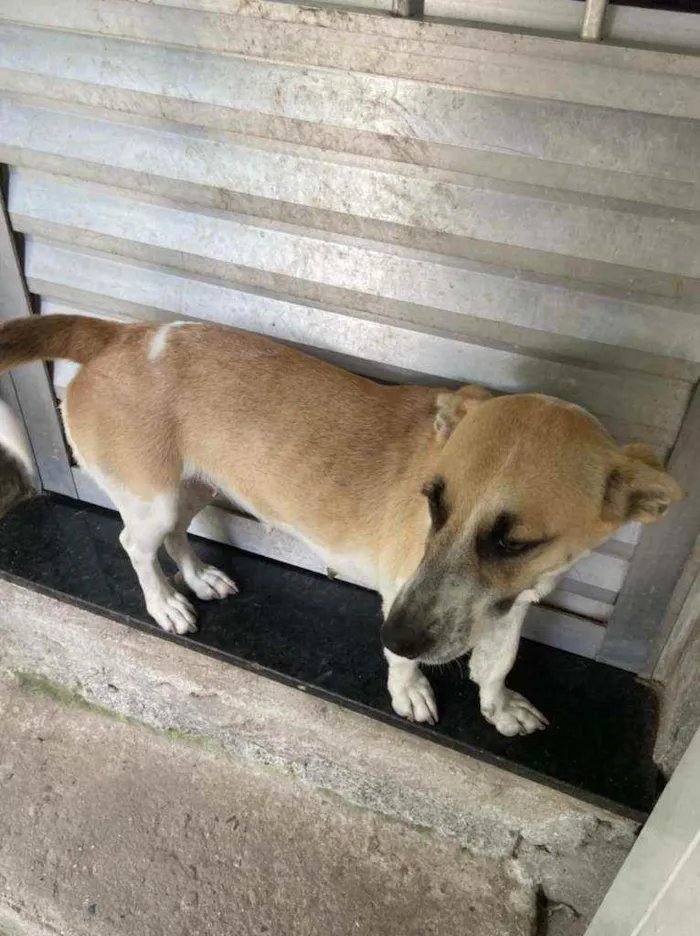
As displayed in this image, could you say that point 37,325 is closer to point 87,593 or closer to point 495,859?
point 87,593

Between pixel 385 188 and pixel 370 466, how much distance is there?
0.82 m

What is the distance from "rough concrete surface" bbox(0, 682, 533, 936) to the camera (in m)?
2.50

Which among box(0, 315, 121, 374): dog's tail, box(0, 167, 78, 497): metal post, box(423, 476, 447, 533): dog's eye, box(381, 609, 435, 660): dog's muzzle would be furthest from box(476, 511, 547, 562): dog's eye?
box(0, 167, 78, 497): metal post

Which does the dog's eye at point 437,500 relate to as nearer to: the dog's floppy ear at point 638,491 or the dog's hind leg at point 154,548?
the dog's floppy ear at point 638,491

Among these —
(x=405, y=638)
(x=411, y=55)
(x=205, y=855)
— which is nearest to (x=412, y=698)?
(x=405, y=638)

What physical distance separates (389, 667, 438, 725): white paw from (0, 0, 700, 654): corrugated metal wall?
22.7 inches

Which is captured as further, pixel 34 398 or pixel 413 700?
pixel 34 398

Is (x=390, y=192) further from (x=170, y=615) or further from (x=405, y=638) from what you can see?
(x=170, y=615)

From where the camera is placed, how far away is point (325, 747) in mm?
2734

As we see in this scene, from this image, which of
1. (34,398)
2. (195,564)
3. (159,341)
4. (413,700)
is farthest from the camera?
(34,398)

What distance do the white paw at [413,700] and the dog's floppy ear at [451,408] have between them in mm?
885

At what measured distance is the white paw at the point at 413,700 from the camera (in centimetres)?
252

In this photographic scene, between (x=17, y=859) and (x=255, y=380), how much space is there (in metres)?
1.91

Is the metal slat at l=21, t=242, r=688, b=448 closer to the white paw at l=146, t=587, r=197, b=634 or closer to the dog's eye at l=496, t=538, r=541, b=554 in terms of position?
the dog's eye at l=496, t=538, r=541, b=554
